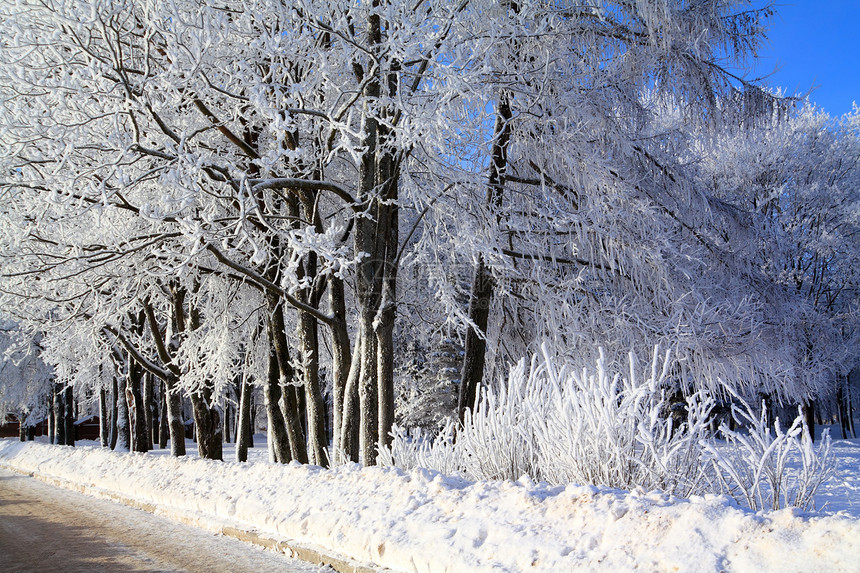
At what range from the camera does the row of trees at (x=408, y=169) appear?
26.1 feet

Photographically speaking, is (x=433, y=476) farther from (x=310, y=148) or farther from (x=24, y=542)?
(x=310, y=148)

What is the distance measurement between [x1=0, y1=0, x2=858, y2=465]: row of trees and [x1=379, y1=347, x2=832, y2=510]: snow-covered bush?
251cm

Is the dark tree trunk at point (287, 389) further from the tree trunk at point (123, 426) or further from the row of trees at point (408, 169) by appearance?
the tree trunk at point (123, 426)

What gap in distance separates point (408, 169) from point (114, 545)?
6321mm

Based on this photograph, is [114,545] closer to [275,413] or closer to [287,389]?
[287,389]

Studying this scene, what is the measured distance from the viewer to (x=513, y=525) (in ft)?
14.1

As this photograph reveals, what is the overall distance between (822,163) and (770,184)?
2.44m

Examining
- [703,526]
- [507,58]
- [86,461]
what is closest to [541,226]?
[507,58]

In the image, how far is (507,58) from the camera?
9523 millimetres

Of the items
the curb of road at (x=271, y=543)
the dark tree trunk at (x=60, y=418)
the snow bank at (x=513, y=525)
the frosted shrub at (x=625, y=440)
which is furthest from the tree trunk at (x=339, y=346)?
the dark tree trunk at (x=60, y=418)

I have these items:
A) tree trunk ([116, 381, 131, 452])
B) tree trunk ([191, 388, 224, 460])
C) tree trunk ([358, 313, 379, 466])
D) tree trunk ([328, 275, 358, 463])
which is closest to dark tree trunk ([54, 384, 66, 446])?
tree trunk ([116, 381, 131, 452])

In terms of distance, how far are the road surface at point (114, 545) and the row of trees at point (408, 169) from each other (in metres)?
2.32

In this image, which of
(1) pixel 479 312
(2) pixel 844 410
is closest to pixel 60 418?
(1) pixel 479 312

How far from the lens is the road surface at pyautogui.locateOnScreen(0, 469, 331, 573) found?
5.90 m
